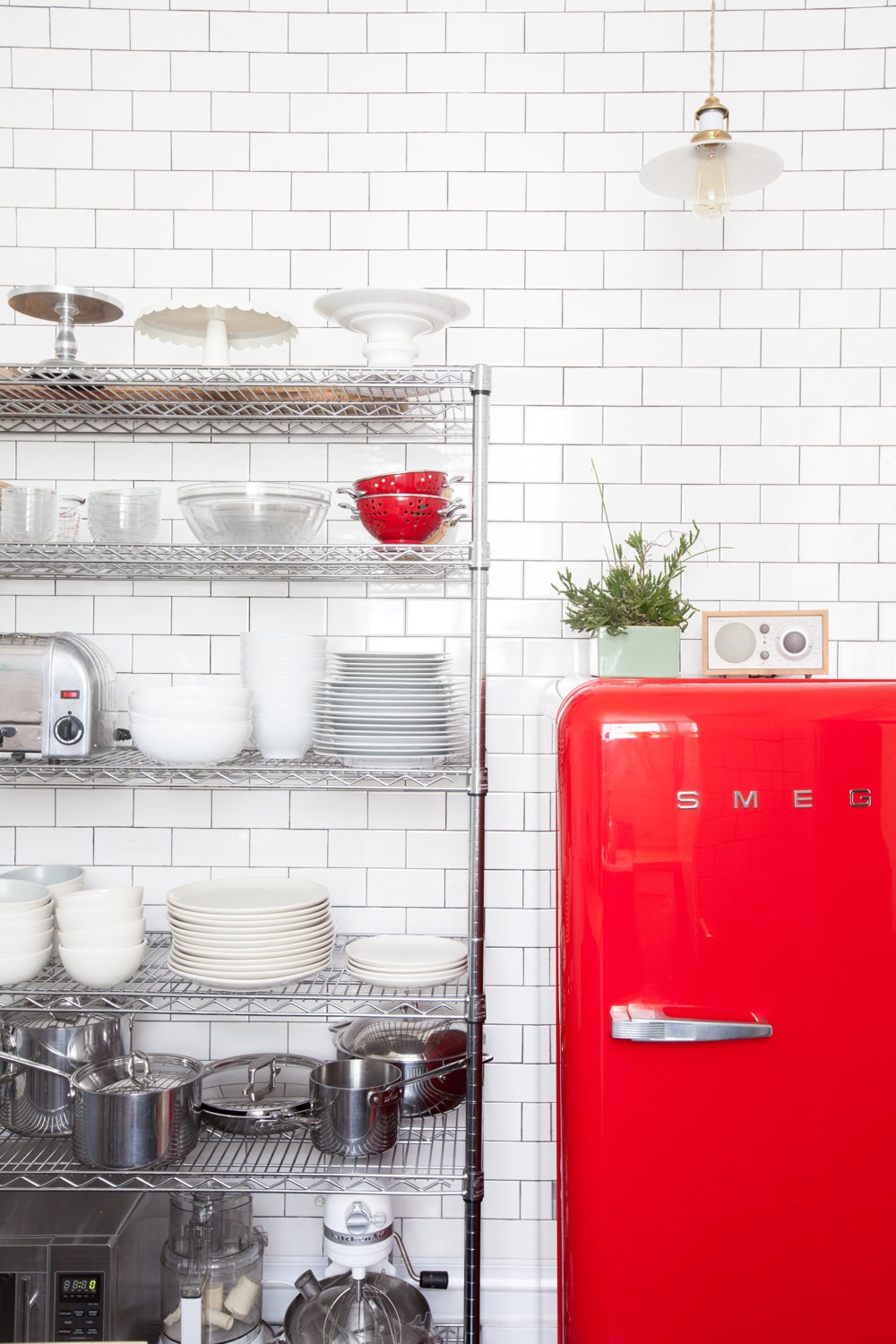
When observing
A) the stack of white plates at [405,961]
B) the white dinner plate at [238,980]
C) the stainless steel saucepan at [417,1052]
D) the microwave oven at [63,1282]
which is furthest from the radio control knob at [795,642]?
the microwave oven at [63,1282]

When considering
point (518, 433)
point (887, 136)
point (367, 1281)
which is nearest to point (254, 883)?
point (367, 1281)

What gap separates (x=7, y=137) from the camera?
7.76 feet

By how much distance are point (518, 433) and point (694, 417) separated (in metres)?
0.40

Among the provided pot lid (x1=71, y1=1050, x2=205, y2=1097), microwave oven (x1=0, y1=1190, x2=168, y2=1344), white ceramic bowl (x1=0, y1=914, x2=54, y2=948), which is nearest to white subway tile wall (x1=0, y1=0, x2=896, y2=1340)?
pot lid (x1=71, y1=1050, x2=205, y2=1097)

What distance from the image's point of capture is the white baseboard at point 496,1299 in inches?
89.6

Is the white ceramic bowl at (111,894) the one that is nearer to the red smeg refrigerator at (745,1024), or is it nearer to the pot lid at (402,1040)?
the pot lid at (402,1040)

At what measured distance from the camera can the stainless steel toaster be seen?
80.4 inches

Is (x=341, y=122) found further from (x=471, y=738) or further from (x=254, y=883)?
(x=254, y=883)

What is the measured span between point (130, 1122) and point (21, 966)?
1.21 feet

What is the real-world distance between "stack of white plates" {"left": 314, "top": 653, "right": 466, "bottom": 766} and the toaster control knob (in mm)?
496

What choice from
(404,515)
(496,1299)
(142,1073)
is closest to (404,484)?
(404,515)

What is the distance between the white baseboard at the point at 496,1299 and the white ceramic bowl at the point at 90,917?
924mm

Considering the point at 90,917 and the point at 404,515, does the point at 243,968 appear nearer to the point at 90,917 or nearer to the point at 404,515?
the point at 90,917

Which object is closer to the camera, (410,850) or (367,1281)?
(367,1281)
